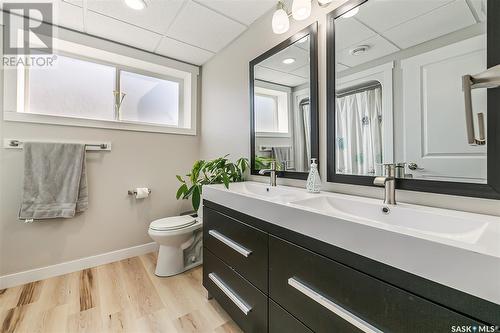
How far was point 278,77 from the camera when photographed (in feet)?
5.46

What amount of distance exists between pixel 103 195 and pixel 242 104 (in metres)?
1.66

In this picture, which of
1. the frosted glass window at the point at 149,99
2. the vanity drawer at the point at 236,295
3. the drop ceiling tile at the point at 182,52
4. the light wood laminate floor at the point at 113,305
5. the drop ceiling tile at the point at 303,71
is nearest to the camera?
the vanity drawer at the point at 236,295

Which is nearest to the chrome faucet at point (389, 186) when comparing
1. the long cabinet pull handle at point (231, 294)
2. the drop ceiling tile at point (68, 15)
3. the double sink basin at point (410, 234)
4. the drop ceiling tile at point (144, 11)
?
the double sink basin at point (410, 234)

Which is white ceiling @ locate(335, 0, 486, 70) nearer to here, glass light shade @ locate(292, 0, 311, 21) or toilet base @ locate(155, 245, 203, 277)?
glass light shade @ locate(292, 0, 311, 21)

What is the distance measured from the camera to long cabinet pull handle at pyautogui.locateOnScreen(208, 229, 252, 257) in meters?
1.11

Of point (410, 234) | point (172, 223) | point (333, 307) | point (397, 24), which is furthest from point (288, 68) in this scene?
point (172, 223)

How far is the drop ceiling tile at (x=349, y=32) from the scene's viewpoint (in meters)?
1.18

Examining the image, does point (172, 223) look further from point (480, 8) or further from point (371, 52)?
point (480, 8)

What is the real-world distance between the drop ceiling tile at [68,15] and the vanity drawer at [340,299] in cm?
231

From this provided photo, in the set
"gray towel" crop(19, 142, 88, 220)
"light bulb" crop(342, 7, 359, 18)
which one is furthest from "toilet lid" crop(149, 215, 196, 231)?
"light bulb" crop(342, 7, 359, 18)

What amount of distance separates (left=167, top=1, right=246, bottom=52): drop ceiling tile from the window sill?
950 mm

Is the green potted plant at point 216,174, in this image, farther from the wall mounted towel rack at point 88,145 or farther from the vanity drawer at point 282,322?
the vanity drawer at point 282,322

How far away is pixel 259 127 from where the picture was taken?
1.83 metres

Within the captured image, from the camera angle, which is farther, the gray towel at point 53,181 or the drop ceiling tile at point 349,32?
the gray towel at point 53,181
